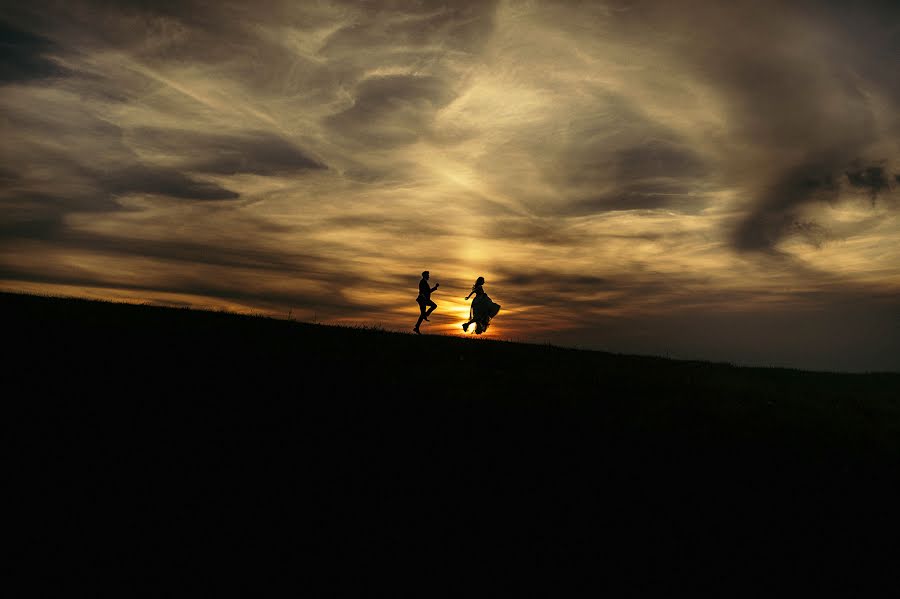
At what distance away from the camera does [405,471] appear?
1152 centimetres

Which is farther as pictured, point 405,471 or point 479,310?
point 479,310

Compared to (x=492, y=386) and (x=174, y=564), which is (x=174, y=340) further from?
(x=174, y=564)

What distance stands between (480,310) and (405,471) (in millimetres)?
19004

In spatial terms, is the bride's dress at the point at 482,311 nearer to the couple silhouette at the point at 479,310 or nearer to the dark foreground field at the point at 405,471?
the couple silhouette at the point at 479,310

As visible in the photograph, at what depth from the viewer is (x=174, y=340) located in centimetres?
1836

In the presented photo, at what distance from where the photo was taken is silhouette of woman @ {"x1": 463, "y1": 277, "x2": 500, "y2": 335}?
29828 millimetres

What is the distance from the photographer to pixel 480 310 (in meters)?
30.2

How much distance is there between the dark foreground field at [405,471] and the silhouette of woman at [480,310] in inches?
420

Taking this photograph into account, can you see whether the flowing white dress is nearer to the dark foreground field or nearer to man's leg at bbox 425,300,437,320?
man's leg at bbox 425,300,437,320

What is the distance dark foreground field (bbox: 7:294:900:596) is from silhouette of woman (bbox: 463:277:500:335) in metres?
10.7

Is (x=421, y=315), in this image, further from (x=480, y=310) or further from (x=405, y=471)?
(x=405, y=471)

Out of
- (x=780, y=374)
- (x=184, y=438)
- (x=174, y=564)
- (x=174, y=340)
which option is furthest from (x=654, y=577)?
(x=780, y=374)

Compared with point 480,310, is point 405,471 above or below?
below

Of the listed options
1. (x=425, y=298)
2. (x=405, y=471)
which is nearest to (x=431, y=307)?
(x=425, y=298)
